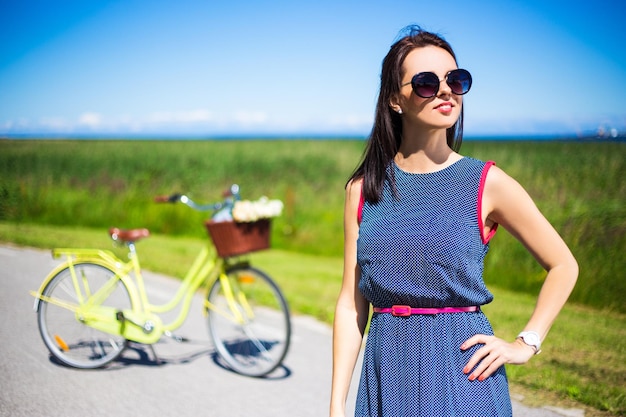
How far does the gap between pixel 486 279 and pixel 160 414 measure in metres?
6.30

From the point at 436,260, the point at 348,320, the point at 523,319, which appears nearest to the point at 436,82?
the point at 436,260

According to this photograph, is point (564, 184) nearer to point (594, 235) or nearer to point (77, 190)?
point (594, 235)

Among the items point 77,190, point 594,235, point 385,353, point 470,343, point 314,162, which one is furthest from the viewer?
point 314,162

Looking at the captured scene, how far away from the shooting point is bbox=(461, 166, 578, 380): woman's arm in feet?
5.86

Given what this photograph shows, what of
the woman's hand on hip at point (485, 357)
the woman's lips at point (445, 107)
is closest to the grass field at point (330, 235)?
the woman's hand on hip at point (485, 357)

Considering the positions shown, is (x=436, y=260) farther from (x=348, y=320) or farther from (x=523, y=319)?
(x=523, y=319)

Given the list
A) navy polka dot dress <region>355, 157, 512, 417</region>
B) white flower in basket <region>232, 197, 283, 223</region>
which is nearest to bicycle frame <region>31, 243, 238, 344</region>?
white flower in basket <region>232, 197, 283, 223</region>

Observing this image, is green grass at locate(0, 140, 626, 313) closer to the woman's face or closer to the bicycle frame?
the bicycle frame

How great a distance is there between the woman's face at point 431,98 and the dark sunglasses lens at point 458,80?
0.02 metres

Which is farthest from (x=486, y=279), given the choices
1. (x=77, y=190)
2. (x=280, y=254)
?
(x=77, y=190)

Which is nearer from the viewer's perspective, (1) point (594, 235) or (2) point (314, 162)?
(1) point (594, 235)

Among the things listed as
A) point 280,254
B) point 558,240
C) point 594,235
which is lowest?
point 280,254

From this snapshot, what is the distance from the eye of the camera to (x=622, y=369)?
4.75 metres

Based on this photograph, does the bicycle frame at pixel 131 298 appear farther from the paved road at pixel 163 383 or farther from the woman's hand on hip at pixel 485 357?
the woman's hand on hip at pixel 485 357
